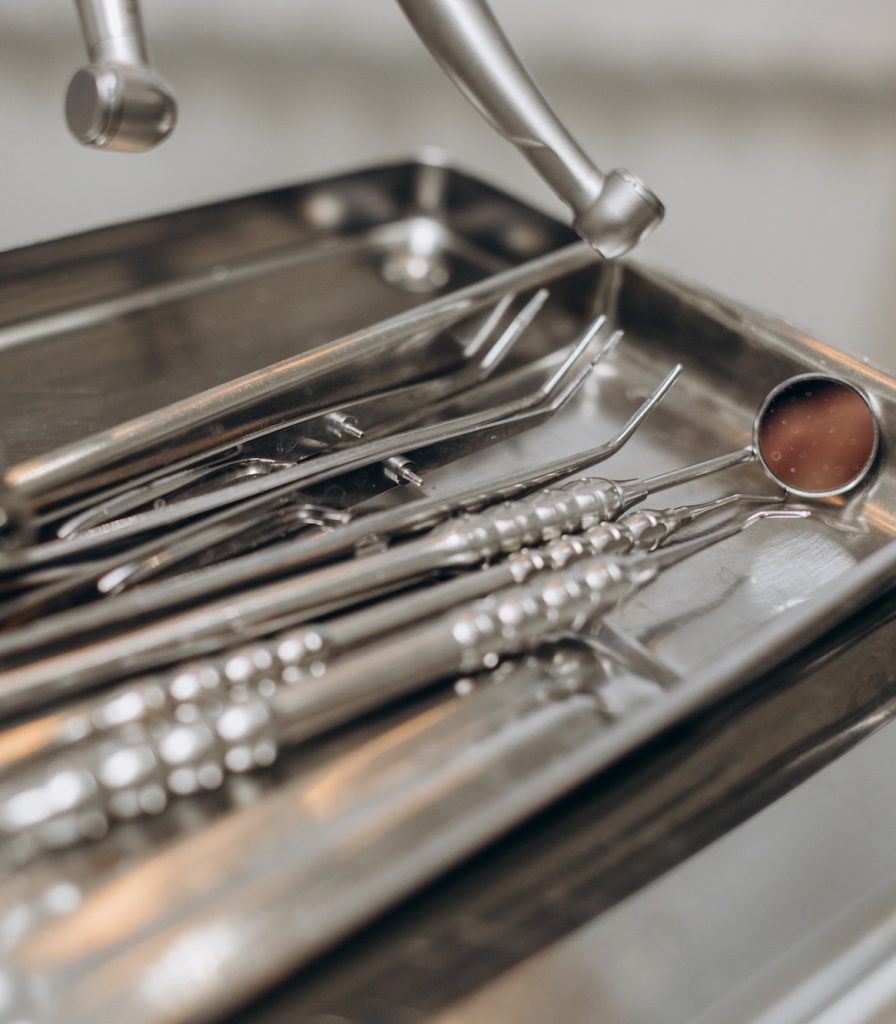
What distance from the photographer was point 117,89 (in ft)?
1.56

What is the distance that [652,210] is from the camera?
541 mm

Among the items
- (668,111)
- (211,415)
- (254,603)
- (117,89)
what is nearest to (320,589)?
(254,603)

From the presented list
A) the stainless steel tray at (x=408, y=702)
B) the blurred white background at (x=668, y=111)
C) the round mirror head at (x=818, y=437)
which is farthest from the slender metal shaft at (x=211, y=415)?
the blurred white background at (x=668, y=111)

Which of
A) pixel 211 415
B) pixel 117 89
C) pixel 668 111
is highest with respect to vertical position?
pixel 668 111

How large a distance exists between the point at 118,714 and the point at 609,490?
23 cm

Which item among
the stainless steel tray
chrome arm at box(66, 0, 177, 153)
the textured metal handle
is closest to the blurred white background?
the stainless steel tray

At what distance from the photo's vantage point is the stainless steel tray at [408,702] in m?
0.31

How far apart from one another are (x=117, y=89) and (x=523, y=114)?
0.20 meters

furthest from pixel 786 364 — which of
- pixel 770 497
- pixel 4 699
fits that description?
pixel 4 699

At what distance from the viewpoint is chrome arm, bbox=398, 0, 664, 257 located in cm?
54

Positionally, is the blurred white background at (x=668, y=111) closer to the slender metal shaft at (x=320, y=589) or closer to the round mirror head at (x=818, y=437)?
the round mirror head at (x=818, y=437)

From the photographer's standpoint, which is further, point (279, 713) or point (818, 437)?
point (818, 437)

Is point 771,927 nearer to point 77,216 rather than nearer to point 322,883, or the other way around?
point 322,883

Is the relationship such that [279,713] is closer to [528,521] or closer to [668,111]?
[528,521]
